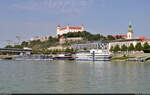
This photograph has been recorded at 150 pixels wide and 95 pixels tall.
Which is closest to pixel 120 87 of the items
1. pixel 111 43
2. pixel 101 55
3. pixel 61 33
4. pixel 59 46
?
pixel 101 55

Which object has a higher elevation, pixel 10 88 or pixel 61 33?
pixel 61 33

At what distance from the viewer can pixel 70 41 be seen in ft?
464

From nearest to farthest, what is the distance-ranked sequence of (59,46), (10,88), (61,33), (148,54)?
(10,88)
(148,54)
(59,46)
(61,33)

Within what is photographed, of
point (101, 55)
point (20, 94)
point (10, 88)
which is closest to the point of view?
point (20, 94)

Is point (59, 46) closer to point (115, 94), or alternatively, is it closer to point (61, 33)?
point (61, 33)

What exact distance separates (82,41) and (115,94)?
119m

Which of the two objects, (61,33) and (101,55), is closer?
(101,55)

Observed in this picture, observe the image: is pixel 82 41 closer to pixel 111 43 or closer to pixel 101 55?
pixel 111 43

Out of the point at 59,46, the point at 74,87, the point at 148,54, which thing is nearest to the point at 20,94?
the point at 74,87

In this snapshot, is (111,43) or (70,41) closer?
(111,43)

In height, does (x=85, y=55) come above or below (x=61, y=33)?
below

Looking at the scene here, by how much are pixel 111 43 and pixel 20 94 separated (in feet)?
327

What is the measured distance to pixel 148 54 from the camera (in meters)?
86.1

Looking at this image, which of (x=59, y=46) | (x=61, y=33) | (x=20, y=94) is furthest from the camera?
(x=61, y=33)
